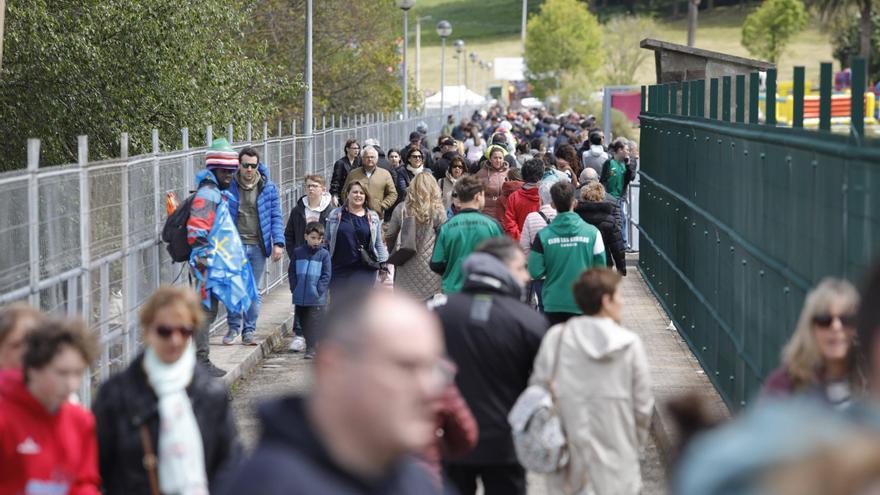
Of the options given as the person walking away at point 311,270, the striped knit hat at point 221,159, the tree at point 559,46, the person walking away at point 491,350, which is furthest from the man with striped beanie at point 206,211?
the tree at point 559,46

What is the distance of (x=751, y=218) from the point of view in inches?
405

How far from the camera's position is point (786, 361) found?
17.5 ft

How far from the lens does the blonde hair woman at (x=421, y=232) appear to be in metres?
12.2

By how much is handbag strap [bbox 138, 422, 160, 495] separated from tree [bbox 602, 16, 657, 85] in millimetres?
95509

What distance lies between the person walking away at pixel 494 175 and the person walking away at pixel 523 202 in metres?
1.43

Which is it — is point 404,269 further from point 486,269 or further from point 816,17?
point 816,17

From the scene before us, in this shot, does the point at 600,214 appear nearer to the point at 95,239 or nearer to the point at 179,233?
the point at 179,233

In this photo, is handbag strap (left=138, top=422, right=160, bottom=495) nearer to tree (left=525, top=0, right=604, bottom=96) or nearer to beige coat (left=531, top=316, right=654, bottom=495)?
beige coat (left=531, top=316, right=654, bottom=495)

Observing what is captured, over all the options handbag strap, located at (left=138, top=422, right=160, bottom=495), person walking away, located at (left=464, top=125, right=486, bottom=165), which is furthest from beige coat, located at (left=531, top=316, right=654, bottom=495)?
person walking away, located at (left=464, top=125, right=486, bottom=165)

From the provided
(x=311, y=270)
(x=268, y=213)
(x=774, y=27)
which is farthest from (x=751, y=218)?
(x=774, y=27)

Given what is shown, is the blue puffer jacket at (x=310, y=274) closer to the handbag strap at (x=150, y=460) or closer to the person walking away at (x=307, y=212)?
the person walking away at (x=307, y=212)

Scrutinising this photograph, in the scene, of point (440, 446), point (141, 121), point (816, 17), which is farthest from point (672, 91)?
point (816, 17)

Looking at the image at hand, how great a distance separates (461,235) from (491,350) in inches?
127

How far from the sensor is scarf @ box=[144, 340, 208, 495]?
5422 mm
